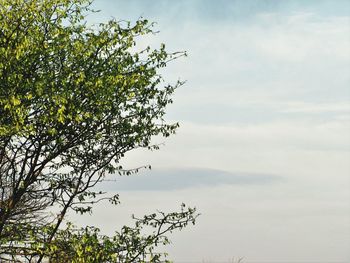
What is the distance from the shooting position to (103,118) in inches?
959

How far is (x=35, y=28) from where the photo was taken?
76.7 feet

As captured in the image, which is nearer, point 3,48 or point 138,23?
point 3,48

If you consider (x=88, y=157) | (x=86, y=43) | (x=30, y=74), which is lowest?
(x=88, y=157)

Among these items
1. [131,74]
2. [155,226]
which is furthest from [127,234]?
[131,74]

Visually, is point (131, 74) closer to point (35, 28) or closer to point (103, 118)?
point (103, 118)

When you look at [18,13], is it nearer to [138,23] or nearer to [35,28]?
[35,28]

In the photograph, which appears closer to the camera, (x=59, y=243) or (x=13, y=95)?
(x=13, y=95)

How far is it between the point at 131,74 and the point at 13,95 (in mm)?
5364

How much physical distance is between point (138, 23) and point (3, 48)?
20.1 ft

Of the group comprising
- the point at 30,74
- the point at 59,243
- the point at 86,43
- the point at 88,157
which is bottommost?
the point at 59,243

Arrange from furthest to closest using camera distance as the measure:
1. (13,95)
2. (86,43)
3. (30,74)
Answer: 1. (86,43)
2. (30,74)
3. (13,95)

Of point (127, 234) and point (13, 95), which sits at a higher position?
point (13, 95)

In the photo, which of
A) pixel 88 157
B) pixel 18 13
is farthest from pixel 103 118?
pixel 18 13

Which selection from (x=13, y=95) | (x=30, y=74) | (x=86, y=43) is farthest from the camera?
(x=86, y=43)
